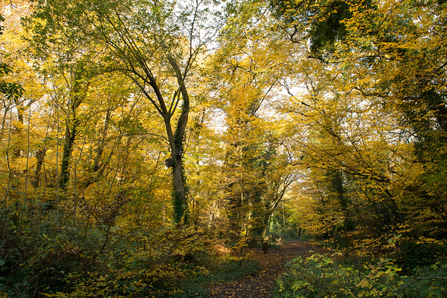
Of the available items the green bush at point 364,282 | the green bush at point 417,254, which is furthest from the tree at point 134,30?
the green bush at point 417,254

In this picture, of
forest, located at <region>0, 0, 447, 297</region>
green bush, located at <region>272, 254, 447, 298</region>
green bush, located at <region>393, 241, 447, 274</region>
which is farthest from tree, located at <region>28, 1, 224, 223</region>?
green bush, located at <region>393, 241, 447, 274</region>

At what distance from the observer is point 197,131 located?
9.16 metres

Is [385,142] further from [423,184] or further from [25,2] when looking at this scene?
[25,2]

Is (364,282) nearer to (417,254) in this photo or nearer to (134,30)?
(417,254)

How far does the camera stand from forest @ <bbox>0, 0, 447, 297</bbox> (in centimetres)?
326

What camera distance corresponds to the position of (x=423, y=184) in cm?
504

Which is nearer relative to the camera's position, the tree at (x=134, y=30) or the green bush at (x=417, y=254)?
the tree at (x=134, y=30)

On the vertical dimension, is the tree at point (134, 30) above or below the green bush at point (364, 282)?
above

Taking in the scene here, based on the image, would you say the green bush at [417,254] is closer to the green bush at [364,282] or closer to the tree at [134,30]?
the green bush at [364,282]

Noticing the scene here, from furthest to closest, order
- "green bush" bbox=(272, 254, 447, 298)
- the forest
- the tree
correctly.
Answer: the tree, the forest, "green bush" bbox=(272, 254, 447, 298)

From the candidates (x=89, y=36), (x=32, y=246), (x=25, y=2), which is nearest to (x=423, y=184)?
(x=32, y=246)

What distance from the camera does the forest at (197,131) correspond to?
3258 mm

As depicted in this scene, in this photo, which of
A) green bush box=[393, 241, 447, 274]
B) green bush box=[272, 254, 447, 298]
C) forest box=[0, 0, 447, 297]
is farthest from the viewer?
green bush box=[393, 241, 447, 274]

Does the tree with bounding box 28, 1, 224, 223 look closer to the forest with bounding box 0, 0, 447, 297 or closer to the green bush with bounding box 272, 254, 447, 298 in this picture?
the forest with bounding box 0, 0, 447, 297
